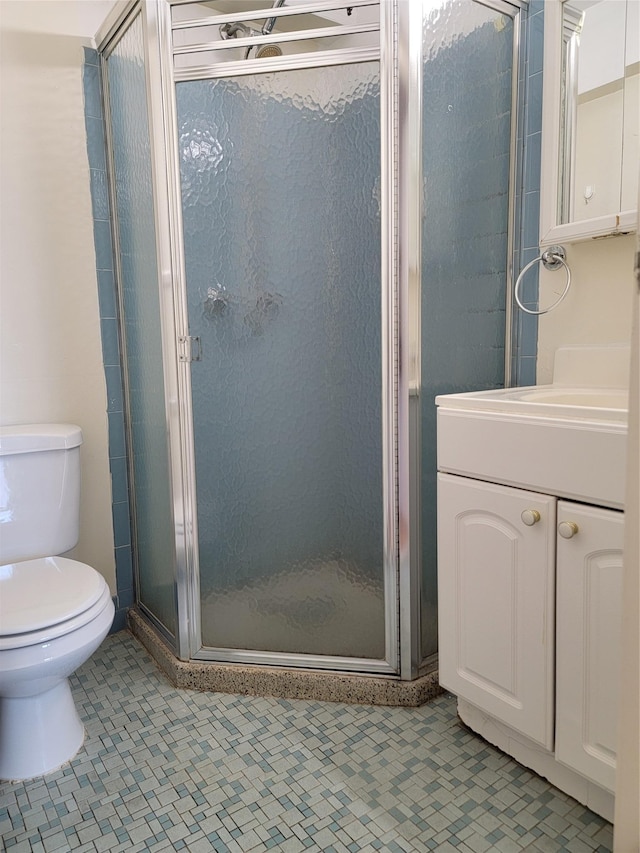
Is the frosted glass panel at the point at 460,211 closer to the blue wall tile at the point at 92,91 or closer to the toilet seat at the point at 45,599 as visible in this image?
the toilet seat at the point at 45,599

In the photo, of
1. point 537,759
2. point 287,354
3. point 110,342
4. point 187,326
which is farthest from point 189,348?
point 537,759

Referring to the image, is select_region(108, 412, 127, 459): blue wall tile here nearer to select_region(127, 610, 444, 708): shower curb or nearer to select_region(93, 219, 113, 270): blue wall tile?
select_region(93, 219, 113, 270): blue wall tile

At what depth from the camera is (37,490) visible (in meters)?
1.78

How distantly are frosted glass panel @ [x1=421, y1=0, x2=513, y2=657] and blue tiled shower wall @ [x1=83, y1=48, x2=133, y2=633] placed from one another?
3.57 feet

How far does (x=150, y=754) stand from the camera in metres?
1.54

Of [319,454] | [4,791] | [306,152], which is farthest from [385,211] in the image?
[4,791]

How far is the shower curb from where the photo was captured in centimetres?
171

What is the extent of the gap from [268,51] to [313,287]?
61cm

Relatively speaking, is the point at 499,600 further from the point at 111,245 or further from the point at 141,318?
the point at 111,245

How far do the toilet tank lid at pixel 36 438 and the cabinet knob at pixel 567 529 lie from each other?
1.37 meters

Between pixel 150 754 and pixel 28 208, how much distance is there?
1.62 meters

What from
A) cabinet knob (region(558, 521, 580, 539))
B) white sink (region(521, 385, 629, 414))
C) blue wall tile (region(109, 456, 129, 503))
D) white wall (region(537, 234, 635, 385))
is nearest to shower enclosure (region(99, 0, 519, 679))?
white wall (region(537, 234, 635, 385))

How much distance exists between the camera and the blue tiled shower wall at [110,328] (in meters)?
2.00

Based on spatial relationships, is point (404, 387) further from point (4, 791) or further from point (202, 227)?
Answer: point (4, 791)
